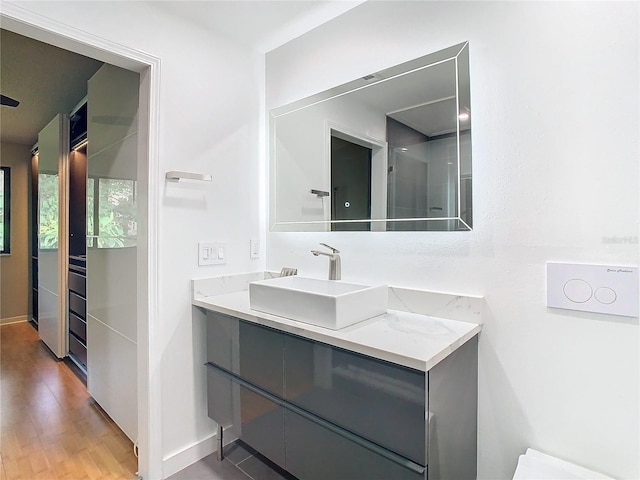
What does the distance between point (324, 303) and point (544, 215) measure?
2.73 feet

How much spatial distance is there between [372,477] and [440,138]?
127cm

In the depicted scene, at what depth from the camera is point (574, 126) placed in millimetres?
1155

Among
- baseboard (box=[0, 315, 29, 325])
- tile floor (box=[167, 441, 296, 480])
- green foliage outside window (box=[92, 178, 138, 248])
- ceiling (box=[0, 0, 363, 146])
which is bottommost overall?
tile floor (box=[167, 441, 296, 480])

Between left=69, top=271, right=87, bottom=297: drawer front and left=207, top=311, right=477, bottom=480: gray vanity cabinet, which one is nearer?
left=207, top=311, right=477, bottom=480: gray vanity cabinet

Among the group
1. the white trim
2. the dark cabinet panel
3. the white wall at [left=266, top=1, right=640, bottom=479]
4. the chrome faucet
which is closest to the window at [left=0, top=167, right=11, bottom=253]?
the dark cabinet panel

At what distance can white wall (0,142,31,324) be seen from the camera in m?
4.53

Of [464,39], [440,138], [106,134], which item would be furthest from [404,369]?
[106,134]

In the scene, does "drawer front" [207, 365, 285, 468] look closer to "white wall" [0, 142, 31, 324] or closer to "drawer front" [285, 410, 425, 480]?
"drawer front" [285, 410, 425, 480]

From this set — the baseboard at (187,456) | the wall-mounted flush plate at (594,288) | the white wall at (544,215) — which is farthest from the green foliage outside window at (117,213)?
the wall-mounted flush plate at (594,288)

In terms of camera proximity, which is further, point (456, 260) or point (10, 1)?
point (456, 260)

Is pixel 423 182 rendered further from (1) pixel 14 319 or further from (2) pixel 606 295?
(1) pixel 14 319

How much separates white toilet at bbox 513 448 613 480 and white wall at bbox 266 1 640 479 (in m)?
0.04

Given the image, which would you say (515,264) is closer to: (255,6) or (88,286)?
(255,6)

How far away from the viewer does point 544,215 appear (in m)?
1.21
